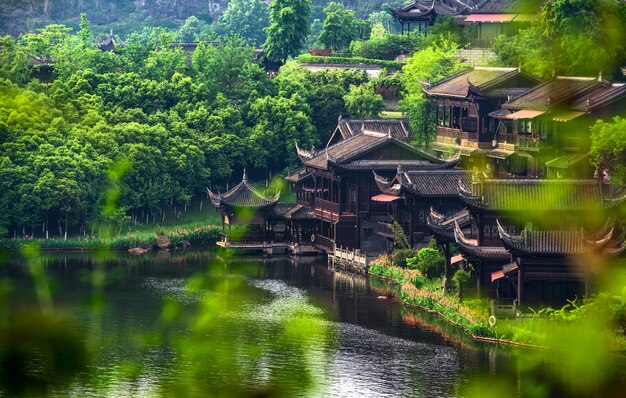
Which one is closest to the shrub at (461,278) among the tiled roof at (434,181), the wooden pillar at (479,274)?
the wooden pillar at (479,274)

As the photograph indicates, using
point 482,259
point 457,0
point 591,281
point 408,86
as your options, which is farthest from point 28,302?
point 457,0

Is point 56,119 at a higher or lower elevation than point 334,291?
higher

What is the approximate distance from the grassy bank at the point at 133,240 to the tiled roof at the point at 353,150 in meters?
6.72

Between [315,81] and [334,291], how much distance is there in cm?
3273

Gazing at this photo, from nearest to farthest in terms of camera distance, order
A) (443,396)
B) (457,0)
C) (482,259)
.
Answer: (443,396), (482,259), (457,0)

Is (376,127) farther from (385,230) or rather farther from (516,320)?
(516,320)

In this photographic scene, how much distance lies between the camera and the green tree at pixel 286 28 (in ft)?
333

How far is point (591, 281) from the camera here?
1992 inches

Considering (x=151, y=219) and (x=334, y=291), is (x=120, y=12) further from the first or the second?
(x=334, y=291)

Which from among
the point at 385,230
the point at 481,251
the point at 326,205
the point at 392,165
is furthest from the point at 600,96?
the point at 326,205

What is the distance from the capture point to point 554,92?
69.1 metres

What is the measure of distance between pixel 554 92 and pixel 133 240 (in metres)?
22.8

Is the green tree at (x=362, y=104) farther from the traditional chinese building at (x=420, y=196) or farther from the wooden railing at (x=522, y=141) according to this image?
the traditional chinese building at (x=420, y=196)

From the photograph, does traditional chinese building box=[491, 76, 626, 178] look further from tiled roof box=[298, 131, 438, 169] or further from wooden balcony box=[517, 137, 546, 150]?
tiled roof box=[298, 131, 438, 169]
